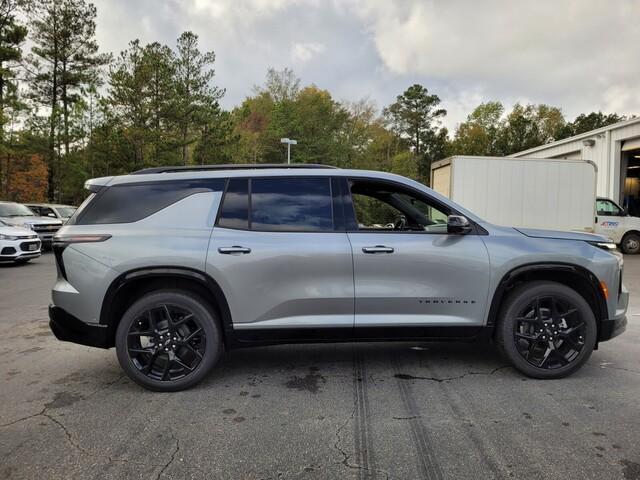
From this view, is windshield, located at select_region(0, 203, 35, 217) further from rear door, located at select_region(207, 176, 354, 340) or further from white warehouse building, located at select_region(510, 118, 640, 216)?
white warehouse building, located at select_region(510, 118, 640, 216)

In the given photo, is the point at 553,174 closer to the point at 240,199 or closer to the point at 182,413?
the point at 240,199

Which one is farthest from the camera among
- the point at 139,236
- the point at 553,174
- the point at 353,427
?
the point at 553,174

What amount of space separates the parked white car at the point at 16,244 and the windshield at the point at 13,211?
8.49 ft

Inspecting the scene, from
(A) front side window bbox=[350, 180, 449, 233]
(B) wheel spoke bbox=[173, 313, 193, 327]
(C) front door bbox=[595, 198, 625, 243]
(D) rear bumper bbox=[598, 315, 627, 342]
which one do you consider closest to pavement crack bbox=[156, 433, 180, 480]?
(B) wheel spoke bbox=[173, 313, 193, 327]

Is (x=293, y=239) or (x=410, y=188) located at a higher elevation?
(x=410, y=188)

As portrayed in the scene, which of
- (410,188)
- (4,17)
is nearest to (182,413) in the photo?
(410,188)

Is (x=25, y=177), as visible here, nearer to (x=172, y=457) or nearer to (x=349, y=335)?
(x=349, y=335)

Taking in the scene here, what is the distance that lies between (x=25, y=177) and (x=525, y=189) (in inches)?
1355

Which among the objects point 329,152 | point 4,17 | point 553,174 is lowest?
point 553,174

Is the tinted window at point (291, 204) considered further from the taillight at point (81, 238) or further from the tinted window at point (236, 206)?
the taillight at point (81, 238)

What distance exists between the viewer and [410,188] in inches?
168

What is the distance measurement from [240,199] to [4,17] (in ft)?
102

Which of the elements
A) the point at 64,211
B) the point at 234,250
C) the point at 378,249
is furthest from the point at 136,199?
the point at 64,211

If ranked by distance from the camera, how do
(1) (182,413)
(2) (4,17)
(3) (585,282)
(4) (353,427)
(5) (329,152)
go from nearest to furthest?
1. (4) (353,427)
2. (1) (182,413)
3. (3) (585,282)
4. (2) (4,17)
5. (5) (329,152)
